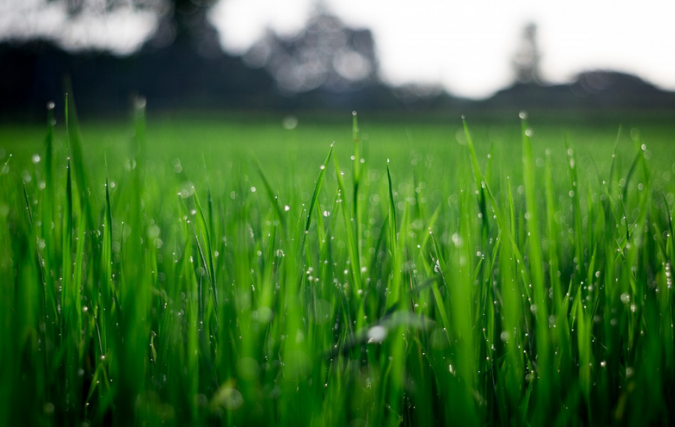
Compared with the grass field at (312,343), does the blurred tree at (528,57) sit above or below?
above

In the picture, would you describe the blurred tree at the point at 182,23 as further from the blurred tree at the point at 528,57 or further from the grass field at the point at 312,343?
the blurred tree at the point at 528,57

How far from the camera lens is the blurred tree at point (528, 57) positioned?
2881 centimetres

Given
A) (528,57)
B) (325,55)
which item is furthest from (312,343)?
(528,57)

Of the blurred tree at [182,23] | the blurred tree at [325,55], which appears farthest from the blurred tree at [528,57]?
the blurred tree at [182,23]

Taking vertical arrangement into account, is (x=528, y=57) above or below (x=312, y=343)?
above

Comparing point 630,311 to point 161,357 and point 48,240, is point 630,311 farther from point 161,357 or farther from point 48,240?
point 48,240

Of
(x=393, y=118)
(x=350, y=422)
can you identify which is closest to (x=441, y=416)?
(x=350, y=422)

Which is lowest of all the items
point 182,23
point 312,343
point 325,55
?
point 312,343

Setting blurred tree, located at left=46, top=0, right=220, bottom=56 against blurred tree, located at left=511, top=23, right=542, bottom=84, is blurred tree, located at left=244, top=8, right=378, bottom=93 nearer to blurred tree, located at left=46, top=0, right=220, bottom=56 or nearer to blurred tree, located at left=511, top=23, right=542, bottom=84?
blurred tree, located at left=46, top=0, right=220, bottom=56

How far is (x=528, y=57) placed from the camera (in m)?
29.1

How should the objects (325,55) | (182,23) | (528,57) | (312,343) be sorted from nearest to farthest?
(312,343)
(182,23)
(325,55)
(528,57)

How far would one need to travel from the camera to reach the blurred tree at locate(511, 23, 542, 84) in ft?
94.5

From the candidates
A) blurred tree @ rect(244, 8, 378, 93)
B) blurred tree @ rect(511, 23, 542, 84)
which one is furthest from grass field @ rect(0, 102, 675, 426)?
blurred tree @ rect(511, 23, 542, 84)

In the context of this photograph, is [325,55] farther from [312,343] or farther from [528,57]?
[312,343]
